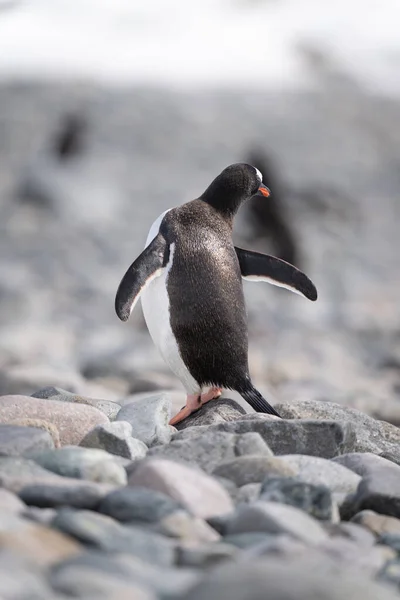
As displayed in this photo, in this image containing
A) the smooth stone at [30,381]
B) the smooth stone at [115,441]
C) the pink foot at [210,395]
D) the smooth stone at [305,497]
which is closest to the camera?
Answer: the smooth stone at [305,497]

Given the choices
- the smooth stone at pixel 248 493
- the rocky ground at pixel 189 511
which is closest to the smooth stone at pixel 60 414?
the rocky ground at pixel 189 511

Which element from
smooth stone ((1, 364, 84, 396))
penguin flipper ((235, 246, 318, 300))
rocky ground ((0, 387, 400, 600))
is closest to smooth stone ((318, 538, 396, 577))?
rocky ground ((0, 387, 400, 600))

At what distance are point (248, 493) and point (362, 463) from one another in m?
0.60

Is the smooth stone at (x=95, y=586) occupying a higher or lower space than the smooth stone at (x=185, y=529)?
lower

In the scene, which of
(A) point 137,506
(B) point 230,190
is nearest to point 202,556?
(A) point 137,506

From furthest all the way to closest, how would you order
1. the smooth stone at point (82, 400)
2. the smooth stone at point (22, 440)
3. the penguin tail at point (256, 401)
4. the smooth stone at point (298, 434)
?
the penguin tail at point (256, 401) → the smooth stone at point (82, 400) → the smooth stone at point (298, 434) → the smooth stone at point (22, 440)

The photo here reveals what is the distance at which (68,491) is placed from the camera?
7.42 ft

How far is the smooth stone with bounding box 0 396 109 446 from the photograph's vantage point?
3191mm

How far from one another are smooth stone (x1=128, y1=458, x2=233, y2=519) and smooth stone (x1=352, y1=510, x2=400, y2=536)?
38 cm

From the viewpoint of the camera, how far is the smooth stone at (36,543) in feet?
Result: 6.12

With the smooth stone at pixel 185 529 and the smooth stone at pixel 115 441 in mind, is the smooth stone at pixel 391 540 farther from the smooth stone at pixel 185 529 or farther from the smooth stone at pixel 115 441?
the smooth stone at pixel 115 441

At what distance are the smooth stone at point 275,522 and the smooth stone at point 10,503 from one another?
0.51 meters

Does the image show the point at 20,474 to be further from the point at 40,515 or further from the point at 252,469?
the point at 252,469

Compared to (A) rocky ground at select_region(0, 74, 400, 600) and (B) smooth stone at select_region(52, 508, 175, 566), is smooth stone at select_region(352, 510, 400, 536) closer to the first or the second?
(A) rocky ground at select_region(0, 74, 400, 600)
